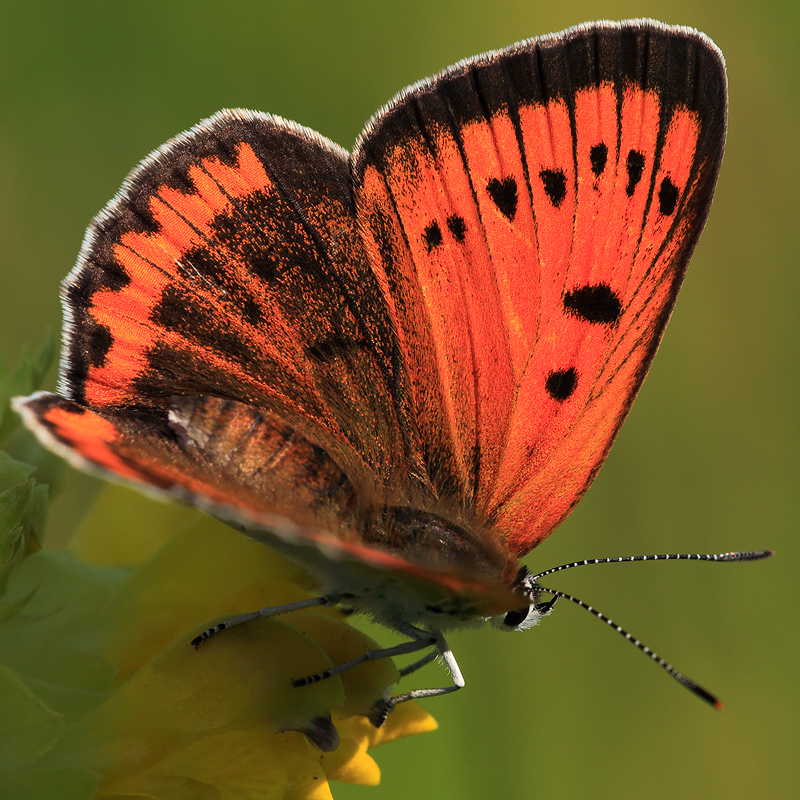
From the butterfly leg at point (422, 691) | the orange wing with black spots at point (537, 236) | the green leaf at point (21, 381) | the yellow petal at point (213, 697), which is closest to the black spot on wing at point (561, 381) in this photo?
the orange wing with black spots at point (537, 236)

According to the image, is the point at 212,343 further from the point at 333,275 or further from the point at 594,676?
the point at 594,676

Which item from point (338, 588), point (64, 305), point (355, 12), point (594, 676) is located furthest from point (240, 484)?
point (355, 12)

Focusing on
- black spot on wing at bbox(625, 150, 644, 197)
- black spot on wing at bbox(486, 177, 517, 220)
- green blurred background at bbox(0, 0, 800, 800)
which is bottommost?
green blurred background at bbox(0, 0, 800, 800)

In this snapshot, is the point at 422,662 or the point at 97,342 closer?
the point at 97,342

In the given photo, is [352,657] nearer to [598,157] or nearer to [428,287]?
[428,287]

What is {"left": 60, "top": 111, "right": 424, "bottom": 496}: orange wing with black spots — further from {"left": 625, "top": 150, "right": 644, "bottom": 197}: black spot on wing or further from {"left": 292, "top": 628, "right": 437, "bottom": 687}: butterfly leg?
{"left": 625, "top": 150, "right": 644, "bottom": 197}: black spot on wing

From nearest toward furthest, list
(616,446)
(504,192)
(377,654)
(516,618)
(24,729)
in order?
(24,729) < (377,654) < (516,618) < (504,192) < (616,446)

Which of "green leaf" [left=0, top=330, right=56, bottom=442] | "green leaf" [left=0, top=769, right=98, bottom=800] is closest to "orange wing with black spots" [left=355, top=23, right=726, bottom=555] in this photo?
"green leaf" [left=0, top=330, right=56, bottom=442]

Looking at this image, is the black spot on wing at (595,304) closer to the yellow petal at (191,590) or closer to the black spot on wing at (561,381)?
the black spot on wing at (561,381)

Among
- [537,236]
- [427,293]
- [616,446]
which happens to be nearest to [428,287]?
[427,293]
